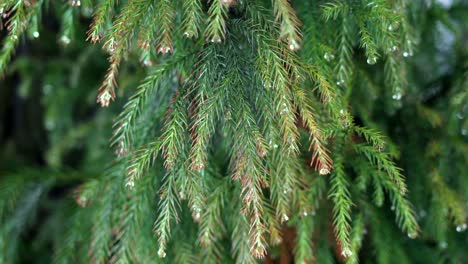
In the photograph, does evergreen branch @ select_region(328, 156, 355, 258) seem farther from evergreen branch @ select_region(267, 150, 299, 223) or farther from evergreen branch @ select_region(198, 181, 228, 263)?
evergreen branch @ select_region(198, 181, 228, 263)

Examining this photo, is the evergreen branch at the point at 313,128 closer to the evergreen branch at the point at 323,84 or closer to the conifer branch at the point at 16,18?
the evergreen branch at the point at 323,84

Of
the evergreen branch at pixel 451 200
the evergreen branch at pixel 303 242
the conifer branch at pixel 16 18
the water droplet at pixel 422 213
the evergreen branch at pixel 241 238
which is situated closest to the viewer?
the conifer branch at pixel 16 18

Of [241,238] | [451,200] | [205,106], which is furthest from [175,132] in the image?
[451,200]

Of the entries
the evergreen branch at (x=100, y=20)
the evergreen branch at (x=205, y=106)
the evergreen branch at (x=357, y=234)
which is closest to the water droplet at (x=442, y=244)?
the evergreen branch at (x=357, y=234)

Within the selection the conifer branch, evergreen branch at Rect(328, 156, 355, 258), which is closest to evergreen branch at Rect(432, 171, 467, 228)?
evergreen branch at Rect(328, 156, 355, 258)

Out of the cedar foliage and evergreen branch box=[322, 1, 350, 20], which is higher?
evergreen branch box=[322, 1, 350, 20]

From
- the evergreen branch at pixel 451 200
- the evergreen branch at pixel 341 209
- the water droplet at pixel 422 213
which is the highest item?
the evergreen branch at pixel 341 209

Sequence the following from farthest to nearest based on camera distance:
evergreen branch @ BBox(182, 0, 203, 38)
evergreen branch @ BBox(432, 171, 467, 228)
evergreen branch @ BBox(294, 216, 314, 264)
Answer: evergreen branch @ BBox(432, 171, 467, 228) → evergreen branch @ BBox(294, 216, 314, 264) → evergreen branch @ BBox(182, 0, 203, 38)

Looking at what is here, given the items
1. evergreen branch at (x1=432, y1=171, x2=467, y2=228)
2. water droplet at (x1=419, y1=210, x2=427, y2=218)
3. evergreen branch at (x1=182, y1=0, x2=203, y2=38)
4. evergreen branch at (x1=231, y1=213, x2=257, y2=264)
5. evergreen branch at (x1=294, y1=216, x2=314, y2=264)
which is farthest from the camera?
water droplet at (x1=419, y1=210, x2=427, y2=218)

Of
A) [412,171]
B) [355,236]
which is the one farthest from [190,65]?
[412,171]
